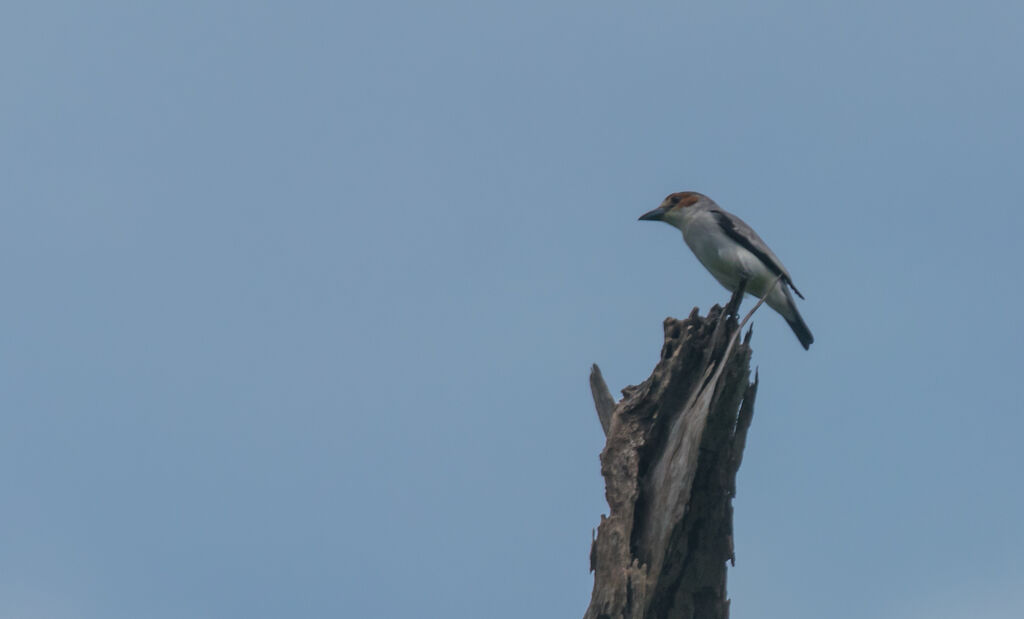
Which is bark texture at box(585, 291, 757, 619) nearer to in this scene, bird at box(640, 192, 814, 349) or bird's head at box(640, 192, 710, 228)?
bird at box(640, 192, 814, 349)

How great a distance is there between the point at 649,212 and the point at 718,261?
1.91m

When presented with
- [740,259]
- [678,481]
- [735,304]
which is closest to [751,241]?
[740,259]

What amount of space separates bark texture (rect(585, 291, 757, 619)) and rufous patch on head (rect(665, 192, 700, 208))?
3660 mm

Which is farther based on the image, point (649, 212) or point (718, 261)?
point (649, 212)

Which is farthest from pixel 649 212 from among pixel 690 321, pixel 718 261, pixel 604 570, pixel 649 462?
pixel 604 570

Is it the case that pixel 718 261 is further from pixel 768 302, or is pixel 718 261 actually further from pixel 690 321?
pixel 690 321

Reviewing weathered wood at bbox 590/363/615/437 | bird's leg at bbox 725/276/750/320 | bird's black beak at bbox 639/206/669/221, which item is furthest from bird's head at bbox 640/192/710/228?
weathered wood at bbox 590/363/615/437

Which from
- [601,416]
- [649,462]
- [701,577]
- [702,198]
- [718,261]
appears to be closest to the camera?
[701,577]

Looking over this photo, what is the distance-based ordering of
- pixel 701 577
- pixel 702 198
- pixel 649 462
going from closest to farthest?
1. pixel 701 577
2. pixel 649 462
3. pixel 702 198

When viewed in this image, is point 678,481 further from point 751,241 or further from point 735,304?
point 751,241

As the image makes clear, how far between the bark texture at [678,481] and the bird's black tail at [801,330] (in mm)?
2594

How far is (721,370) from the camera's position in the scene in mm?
8203

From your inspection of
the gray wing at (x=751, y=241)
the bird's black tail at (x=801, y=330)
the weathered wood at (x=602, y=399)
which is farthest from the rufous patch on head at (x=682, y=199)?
the weathered wood at (x=602, y=399)

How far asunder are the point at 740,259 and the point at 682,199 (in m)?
1.91
